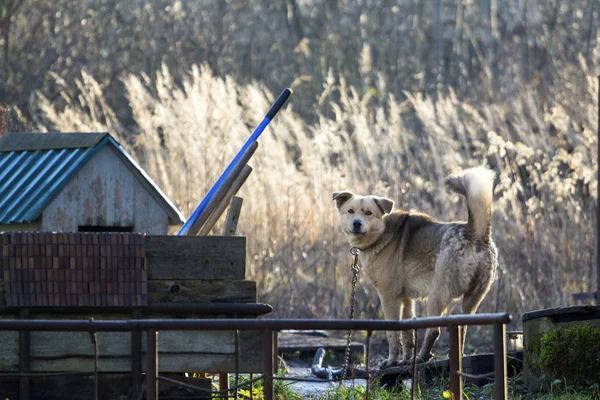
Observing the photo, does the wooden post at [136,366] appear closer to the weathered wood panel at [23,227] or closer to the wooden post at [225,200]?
the wooden post at [225,200]

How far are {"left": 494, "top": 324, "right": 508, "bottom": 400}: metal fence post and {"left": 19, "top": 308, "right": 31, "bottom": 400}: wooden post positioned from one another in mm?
2444

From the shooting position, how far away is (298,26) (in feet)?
80.0

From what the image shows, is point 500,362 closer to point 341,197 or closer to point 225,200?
point 225,200

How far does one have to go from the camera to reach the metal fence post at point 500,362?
446 cm

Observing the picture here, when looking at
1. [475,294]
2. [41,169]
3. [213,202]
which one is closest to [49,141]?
[41,169]

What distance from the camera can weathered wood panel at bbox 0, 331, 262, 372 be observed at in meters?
5.38

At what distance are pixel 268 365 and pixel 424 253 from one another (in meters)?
3.64

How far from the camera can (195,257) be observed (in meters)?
5.49

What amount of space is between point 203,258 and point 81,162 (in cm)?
149

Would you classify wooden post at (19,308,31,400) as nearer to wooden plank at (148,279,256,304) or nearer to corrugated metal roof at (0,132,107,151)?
wooden plank at (148,279,256,304)

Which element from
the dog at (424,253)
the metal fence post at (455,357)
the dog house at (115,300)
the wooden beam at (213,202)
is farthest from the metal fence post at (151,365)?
the dog at (424,253)

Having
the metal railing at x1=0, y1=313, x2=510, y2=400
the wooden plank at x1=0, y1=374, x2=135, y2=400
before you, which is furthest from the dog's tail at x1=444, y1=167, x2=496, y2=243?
the wooden plank at x1=0, y1=374, x2=135, y2=400

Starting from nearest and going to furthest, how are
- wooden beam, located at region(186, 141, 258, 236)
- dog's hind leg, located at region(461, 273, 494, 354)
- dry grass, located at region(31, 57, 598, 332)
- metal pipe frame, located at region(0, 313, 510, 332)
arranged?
metal pipe frame, located at region(0, 313, 510, 332)
wooden beam, located at region(186, 141, 258, 236)
dog's hind leg, located at region(461, 273, 494, 354)
dry grass, located at region(31, 57, 598, 332)

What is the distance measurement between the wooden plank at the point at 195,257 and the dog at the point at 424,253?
2.32 m
